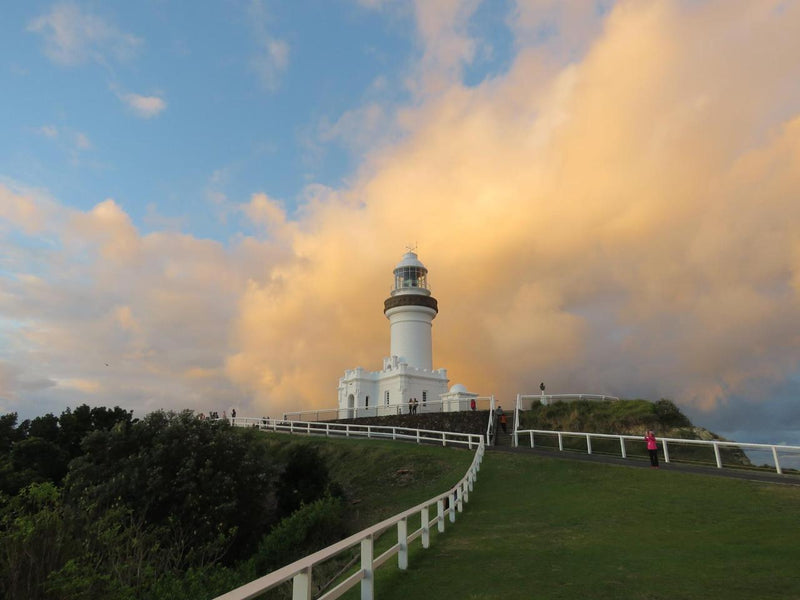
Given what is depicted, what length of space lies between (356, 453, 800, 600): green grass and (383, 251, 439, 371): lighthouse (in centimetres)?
2913

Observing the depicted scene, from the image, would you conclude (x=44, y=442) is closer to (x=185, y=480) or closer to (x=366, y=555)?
(x=185, y=480)

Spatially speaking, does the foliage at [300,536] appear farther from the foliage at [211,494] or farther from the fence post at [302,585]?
the fence post at [302,585]

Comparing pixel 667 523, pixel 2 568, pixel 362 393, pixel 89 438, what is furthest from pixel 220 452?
pixel 362 393

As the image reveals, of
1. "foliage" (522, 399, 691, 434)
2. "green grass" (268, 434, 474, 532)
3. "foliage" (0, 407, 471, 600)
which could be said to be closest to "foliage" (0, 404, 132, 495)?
"foliage" (0, 407, 471, 600)

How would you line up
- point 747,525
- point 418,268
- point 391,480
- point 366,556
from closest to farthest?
point 366,556 < point 747,525 < point 391,480 < point 418,268

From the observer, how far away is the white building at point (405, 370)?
43.0 metres

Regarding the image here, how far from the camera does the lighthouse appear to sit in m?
47.1

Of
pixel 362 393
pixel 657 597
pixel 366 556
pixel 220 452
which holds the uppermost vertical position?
pixel 362 393

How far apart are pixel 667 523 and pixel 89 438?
2167cm

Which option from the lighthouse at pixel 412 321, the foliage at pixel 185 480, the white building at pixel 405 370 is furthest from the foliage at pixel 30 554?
the lighthouse at pixel 412 321

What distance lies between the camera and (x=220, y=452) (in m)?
21.5

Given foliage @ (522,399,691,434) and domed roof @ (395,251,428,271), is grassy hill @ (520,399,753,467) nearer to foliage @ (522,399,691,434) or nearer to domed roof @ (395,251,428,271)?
foliage @ (522,399,691,434)

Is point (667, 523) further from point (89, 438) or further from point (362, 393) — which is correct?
point (362, 393)

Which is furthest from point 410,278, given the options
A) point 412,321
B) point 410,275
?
point 412,321
